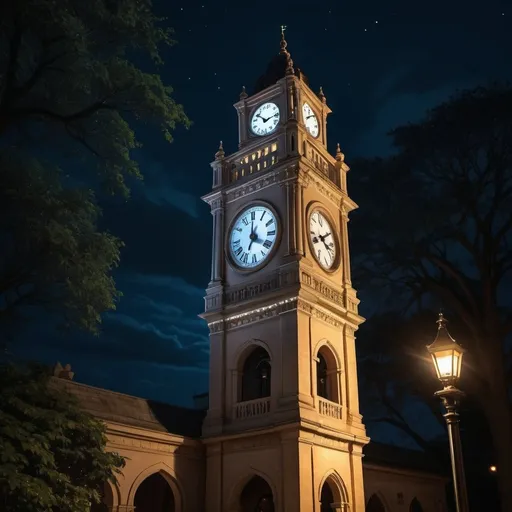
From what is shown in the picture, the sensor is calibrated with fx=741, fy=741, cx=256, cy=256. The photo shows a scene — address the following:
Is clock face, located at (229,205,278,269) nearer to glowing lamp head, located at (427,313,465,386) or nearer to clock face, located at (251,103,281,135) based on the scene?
clock face, located at (251,103,281,135)

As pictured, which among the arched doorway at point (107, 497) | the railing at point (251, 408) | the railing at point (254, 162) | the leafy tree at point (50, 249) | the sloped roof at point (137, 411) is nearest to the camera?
the leafy tree at point (50, 249)

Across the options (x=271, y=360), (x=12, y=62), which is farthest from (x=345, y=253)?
(x=12, y=62)

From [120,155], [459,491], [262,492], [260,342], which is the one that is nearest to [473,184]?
[260,342]

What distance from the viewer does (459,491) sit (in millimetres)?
11336

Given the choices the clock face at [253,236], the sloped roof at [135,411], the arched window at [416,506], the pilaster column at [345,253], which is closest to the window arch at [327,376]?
the pilaster column at [345,253]

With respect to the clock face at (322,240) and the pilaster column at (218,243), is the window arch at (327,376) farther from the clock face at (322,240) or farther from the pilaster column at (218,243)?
the pilaster column at (218,243)

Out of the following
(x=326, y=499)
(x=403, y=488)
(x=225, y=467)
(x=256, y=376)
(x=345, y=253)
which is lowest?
(x=326, y=499)

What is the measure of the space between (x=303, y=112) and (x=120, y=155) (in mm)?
11725

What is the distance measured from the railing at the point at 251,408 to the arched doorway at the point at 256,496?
2.10 metres

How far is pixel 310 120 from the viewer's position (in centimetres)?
2702

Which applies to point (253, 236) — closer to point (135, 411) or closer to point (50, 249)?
point (135, 411)

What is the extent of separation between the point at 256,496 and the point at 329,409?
12.1 feet

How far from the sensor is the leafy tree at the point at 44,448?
12.3m

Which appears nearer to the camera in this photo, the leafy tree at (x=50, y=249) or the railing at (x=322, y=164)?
the leafy tree at (x=50, y=249)
